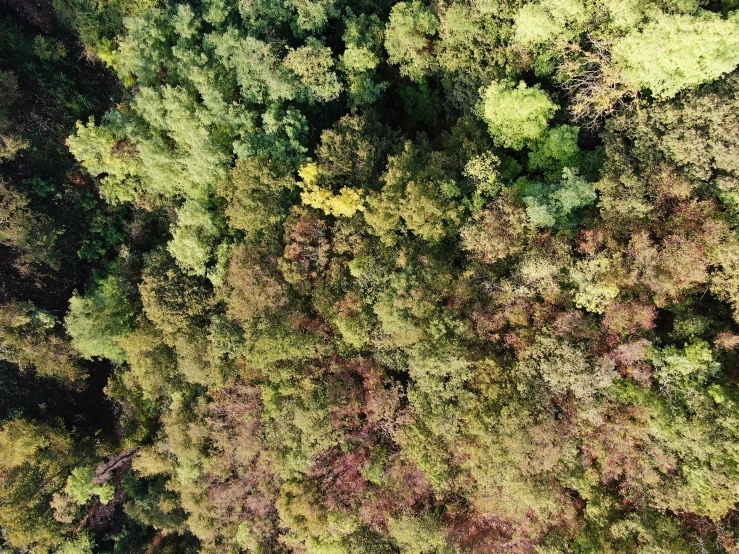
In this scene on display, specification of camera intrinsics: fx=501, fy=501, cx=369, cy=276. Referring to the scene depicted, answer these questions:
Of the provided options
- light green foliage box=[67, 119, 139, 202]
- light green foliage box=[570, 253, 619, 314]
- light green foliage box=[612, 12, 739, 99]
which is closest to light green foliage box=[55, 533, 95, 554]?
light green foliage box=[67, 119, 139, 202]

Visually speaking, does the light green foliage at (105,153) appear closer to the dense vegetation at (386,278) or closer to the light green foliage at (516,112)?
the dense vegetation at (386,278)

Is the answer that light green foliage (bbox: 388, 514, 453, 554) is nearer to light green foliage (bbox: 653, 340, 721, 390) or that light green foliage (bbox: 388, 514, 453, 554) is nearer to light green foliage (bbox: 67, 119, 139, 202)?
light green foliage (bbox: 653, 340, 721, 390)

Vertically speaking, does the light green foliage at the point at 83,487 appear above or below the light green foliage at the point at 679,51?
below

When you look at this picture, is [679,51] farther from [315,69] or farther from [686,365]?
[315,69]

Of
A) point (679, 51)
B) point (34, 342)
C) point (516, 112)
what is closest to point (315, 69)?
point (516, 112)

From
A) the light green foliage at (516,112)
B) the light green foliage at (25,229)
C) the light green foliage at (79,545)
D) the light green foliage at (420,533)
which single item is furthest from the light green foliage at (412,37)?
the light green foliage at (79,545)
